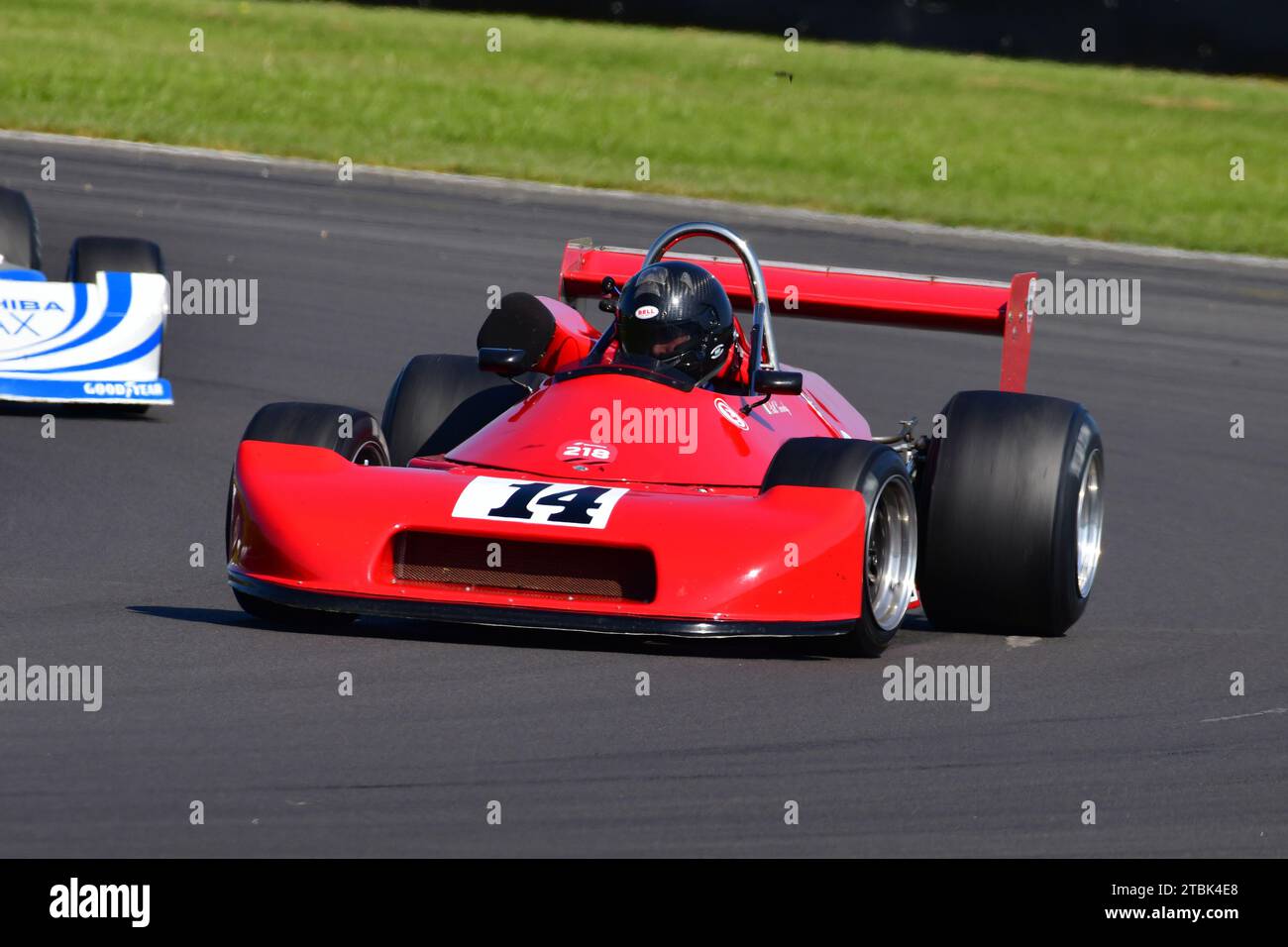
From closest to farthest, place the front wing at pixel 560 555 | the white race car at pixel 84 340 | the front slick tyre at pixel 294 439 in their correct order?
the front wing at pixel 560 555 < the front slick tyre at pixel 294 439 < the white race car at pixel 84 340

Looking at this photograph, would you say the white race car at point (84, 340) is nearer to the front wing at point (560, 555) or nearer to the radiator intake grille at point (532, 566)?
the front wing at point (560, 555)

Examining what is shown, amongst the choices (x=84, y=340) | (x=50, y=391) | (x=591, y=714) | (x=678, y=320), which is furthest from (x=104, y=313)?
(x=591, y=714)

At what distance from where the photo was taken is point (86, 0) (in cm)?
3472

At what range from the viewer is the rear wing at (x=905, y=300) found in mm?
8969

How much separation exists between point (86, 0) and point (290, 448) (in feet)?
95.8

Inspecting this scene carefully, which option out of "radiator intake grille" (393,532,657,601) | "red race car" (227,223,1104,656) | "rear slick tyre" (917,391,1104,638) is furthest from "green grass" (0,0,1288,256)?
"radiator intake grille" (393,532,657,601)

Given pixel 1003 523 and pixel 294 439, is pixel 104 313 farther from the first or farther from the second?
pixel 1003 523

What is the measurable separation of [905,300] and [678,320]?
1.49 m

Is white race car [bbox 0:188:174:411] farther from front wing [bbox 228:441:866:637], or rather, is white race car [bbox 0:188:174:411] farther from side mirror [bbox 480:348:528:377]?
front wing [bbox 228:441:866:637]

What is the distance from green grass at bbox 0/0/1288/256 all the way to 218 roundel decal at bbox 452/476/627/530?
53.4 ft

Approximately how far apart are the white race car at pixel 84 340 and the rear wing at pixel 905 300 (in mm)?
3634

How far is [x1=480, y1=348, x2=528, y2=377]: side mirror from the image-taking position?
8078 mm

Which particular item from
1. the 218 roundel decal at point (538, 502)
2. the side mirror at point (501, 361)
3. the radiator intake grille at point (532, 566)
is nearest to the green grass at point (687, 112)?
the side mirror at point (501, 361)
